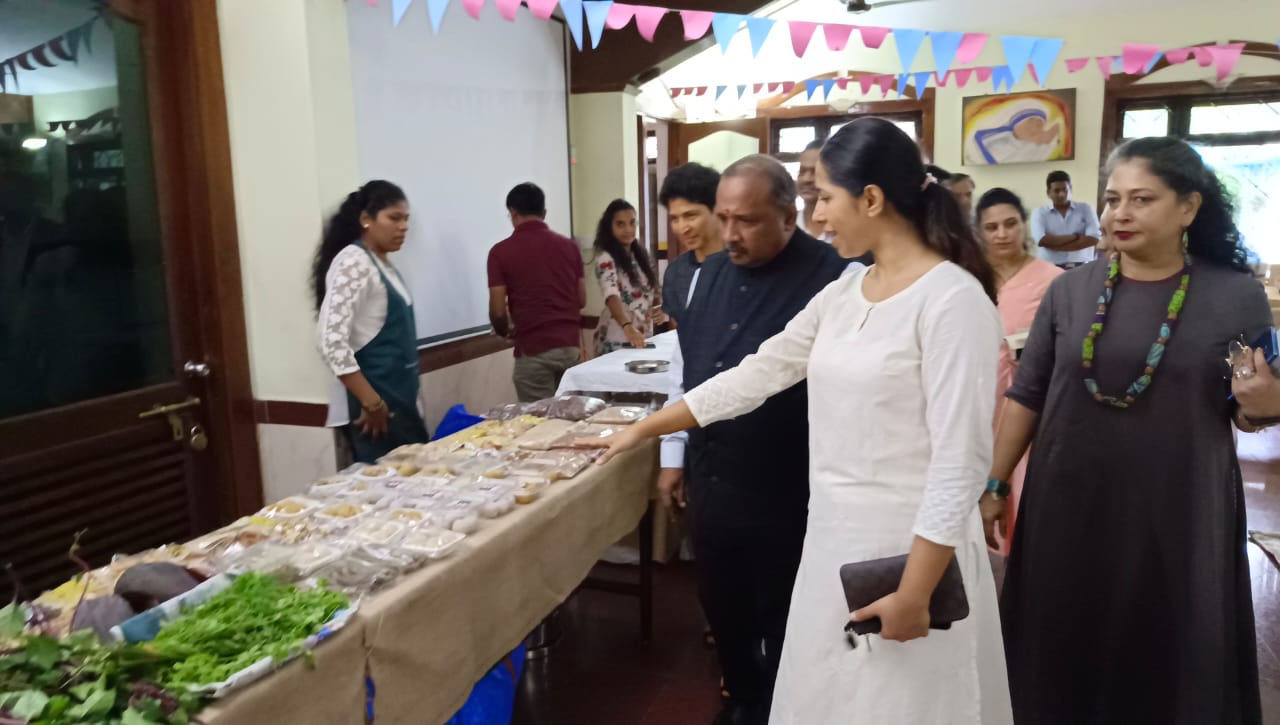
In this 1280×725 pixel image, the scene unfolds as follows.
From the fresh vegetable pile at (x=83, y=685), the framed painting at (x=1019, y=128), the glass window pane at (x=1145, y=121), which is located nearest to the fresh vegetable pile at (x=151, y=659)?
the fresh vegetable pile at (x=83, y=685)

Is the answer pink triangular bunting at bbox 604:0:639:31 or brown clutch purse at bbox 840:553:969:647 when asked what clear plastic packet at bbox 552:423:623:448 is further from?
pink triangular bunting at bbox 604:0:639:31

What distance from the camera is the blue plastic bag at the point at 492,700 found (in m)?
A: 1.87

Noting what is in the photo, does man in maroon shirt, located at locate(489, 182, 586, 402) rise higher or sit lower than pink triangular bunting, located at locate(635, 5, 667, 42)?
lower

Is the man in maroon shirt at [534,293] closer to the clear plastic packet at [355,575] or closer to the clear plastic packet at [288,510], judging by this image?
the clear plastic packet at [288,510]

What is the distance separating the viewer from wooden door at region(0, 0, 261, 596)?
7.52 ft

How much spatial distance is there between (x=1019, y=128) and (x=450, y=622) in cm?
706

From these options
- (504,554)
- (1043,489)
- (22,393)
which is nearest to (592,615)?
(504,554)

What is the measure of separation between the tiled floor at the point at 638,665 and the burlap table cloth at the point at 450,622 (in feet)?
1.77

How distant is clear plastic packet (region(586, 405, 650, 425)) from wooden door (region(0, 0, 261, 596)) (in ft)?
4.49

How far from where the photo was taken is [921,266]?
4.17ft

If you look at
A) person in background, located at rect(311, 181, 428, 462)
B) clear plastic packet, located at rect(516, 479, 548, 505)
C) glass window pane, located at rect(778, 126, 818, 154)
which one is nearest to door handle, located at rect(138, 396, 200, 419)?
person in background, located at rect(311, 181, 428, 462)

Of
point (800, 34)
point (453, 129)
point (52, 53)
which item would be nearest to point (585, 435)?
point (52, 53)

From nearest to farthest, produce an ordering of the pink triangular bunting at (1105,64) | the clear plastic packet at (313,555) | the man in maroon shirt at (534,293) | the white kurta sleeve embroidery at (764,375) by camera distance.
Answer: the clear plastic packet at (313,555), the white kurta sleeve embroidery at (764,375), the man in maroon shirt at (534,293), the pink triangular bunting at (1105,64)

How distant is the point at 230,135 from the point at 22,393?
1077 mm
